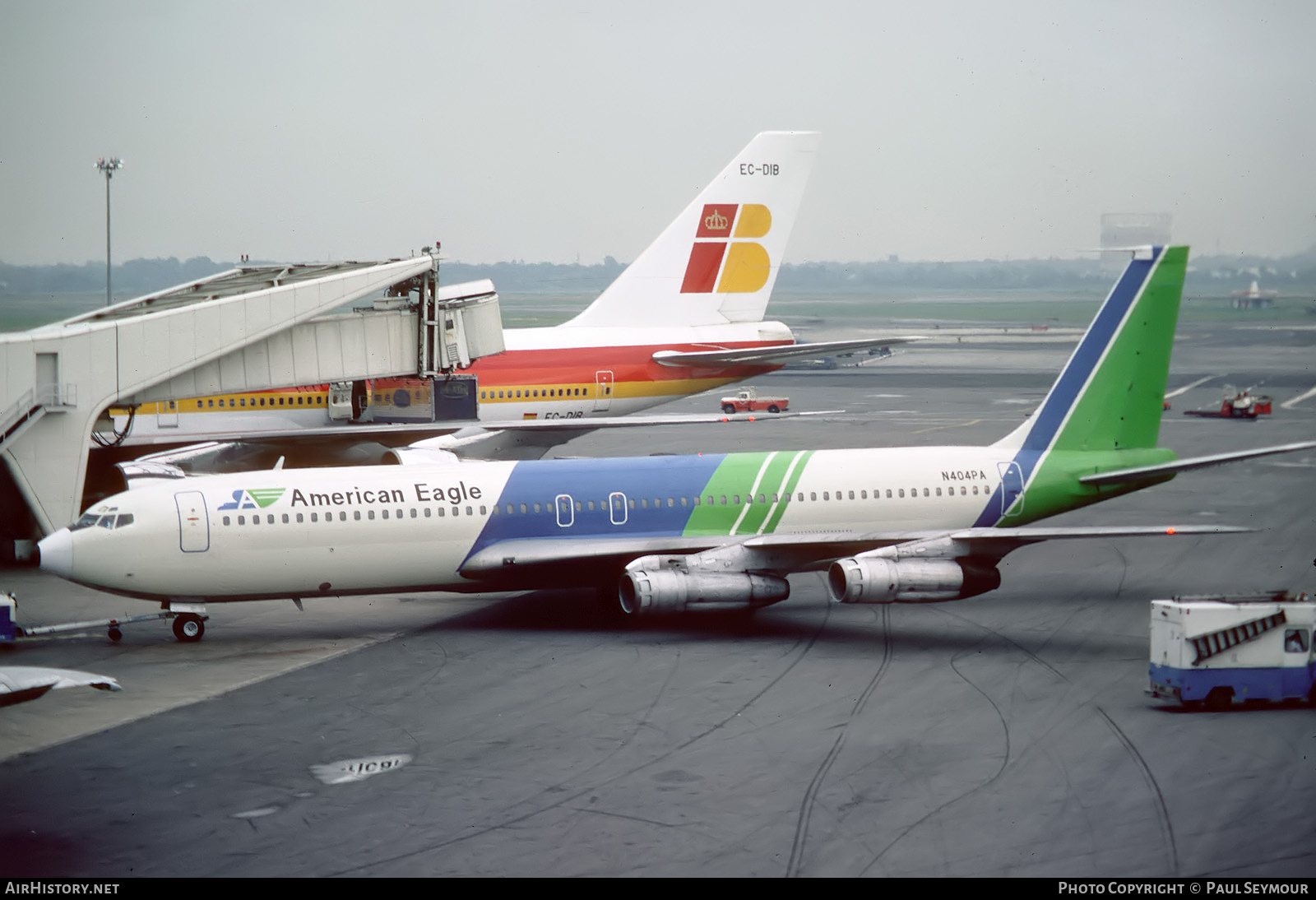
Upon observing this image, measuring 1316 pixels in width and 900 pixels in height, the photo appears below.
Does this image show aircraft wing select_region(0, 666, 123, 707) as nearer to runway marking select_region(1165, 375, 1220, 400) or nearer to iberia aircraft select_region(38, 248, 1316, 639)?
iberia aircraft select_region(38, 248, 1316, 639)

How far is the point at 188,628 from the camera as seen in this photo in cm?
3097

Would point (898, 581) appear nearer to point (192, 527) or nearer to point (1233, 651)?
point (1233, 651)

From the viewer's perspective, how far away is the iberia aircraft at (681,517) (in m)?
30.0

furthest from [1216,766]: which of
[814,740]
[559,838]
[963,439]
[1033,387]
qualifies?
[1033,387]

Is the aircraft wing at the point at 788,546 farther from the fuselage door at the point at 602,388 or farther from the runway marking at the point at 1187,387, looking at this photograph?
Answer: the runway marking at the point at 1187,387

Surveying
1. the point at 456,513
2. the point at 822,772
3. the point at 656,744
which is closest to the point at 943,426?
the point at 456,513

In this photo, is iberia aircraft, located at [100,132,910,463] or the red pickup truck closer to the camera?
iberia aircraft, located at [100,132,910,463]

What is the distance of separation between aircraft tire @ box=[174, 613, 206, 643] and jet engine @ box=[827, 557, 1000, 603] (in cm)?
1372

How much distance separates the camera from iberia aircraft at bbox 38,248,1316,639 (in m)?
30.0

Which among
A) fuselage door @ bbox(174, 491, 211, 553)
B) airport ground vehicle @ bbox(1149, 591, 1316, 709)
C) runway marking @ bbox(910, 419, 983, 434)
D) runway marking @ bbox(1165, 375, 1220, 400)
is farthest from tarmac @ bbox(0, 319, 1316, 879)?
runway marking @ bbox(1165, 375, 1220, 400)

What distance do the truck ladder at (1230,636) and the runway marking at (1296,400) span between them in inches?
2292

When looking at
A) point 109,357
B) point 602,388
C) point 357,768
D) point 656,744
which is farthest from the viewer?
point 602,388

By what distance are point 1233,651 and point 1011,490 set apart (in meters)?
10.2

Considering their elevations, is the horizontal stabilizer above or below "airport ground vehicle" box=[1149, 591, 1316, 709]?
above
